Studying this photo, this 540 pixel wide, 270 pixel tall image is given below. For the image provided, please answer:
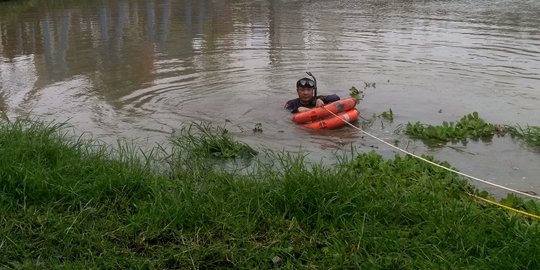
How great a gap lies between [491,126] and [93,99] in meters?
6.34

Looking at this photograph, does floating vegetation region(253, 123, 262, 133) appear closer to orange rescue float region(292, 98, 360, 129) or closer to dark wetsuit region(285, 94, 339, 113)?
orange rescue float region(292, 98, 360, 129)

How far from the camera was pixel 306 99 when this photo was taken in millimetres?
8844

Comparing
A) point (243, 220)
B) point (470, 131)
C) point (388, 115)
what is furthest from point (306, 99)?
point (243, 220)

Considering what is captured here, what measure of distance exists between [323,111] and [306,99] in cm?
72

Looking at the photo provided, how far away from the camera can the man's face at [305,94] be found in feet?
28.6

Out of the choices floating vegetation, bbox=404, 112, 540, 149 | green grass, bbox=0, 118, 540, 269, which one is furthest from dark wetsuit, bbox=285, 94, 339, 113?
green grass, bbox=0, 118, 540, 269

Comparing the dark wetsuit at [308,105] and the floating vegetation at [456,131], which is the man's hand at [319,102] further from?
the floating vegetation at [456,131]

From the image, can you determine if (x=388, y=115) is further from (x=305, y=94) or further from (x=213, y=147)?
(x=213, y=147)

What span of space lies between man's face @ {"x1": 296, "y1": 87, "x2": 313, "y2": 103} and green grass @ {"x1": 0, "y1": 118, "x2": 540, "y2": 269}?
3.40 meters

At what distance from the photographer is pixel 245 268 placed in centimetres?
386

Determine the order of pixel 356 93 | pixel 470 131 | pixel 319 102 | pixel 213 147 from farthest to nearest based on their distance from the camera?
1. pixel 356 93
2. pixel 319 102
3. pixel 470 131
4. pixel 213 147

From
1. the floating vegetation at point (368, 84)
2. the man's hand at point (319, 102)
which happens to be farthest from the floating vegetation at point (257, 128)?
the floating vegetation at point (368, 84)

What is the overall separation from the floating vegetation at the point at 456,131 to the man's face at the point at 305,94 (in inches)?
64.8

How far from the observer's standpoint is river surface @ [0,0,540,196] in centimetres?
792
